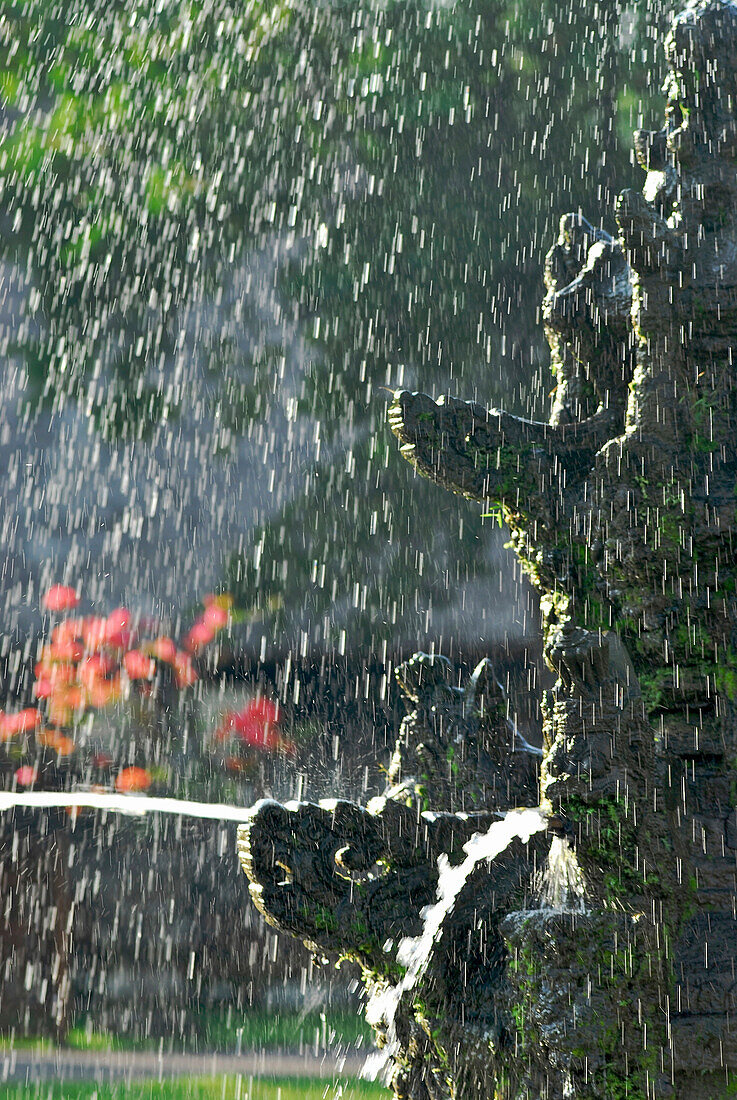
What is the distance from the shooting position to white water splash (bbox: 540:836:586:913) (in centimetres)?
161

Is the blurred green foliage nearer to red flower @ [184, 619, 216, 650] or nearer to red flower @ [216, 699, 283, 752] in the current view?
red flower @ [184, 619, 216, 650]

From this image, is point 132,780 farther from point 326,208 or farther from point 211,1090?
point 326,208

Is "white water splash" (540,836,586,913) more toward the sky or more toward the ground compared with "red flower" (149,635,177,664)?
more toward the ground

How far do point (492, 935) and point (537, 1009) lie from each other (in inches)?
10.0

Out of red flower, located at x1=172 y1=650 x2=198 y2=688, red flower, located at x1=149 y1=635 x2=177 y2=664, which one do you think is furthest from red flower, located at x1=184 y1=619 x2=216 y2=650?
red flower, located at x1=149 y1=635 x2=177 y2=664

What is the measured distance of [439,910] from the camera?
5.96 ft

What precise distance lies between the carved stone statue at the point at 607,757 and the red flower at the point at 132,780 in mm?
5033

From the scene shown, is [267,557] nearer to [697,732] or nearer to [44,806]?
[44,806]

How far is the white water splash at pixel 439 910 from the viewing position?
179 cm

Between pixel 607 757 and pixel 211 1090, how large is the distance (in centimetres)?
297

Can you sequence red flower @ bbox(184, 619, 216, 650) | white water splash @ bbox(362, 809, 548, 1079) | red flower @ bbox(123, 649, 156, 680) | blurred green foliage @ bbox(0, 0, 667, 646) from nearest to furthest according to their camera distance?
white water splash @ bbox(362, 809, 548, 1079) < blurred green foliage @ bbox(0, 0, 667, 646) < red flower @ bbox(123, 649, 156, 680) < red flower @ bbox(184, 619, 216, 650)

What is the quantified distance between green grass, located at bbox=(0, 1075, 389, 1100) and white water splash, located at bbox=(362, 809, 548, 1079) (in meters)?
2.03

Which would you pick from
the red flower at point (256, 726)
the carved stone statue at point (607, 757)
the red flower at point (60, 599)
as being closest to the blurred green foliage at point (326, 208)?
the red flower at point (256, 726)

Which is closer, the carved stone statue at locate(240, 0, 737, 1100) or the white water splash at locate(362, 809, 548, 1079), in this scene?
the carved stone statue at locate(240, 0, 737, 1100)
